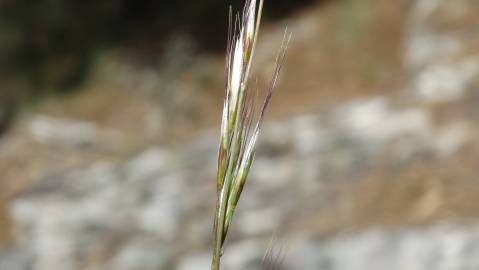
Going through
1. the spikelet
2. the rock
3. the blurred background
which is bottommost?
the spikelet

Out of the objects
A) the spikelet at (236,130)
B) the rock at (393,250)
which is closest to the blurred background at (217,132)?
the rock at (393,250)

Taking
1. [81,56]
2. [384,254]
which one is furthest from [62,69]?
[384,254]

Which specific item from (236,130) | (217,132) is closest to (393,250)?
(217,132)

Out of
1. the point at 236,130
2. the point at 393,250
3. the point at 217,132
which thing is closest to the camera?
the point at 236,130

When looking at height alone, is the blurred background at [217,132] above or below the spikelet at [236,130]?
above

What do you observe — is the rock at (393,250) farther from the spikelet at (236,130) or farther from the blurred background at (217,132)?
the spikelet at (236,130)

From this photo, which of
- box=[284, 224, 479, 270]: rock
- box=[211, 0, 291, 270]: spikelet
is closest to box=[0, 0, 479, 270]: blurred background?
box=[284, 224, 479, 270]: rock

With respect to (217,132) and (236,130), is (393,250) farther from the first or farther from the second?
(236,130)

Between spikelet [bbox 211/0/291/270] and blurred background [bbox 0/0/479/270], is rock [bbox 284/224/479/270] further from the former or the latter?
spikelet [bbox 211/0/291/270]
